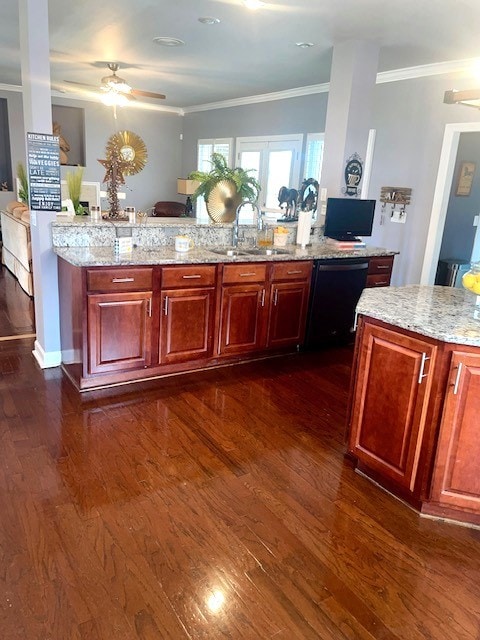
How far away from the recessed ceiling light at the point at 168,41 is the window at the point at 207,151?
3.32 meters

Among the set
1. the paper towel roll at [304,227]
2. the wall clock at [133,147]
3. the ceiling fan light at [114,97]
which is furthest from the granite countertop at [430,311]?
the wall clock at [133,147]

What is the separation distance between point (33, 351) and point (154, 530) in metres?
2.30

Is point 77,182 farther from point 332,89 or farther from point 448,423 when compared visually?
point 448,423

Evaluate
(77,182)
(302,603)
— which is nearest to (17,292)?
(77,182)

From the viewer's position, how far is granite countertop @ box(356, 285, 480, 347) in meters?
2.03

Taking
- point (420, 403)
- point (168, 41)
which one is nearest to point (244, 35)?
point (168, 41)

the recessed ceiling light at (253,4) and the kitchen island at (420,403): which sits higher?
the recessed ceiling light at (253,4)

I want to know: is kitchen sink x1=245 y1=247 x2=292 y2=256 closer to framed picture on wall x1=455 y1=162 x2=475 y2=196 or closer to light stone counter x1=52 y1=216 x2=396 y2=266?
light stone counter x1=52 y1=216 x2=396 y2=266

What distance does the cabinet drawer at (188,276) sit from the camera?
3301 mm

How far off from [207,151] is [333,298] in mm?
5533

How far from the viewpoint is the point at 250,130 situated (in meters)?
7.56

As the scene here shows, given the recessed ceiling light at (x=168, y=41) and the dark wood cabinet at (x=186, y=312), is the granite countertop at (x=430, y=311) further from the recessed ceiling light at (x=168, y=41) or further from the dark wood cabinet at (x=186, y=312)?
the recessed ceiling light at (x=168, y=41)

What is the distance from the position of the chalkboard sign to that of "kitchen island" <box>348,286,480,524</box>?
2.22 meters

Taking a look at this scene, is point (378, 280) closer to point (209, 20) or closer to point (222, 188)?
point (222, 188)
